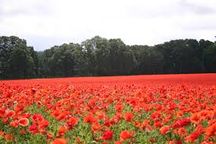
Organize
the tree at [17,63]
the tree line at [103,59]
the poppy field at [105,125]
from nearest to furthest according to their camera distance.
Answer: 1. the poppy field at [105,125]
2. the tree at [17,63]
3. the tree line at [103,59]

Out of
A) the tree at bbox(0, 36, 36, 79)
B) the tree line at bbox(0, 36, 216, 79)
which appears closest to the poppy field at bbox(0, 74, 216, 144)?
the tree at bbox(0, 36, 36, 79)

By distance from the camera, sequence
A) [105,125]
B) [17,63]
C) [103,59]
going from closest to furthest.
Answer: [105,125]
[17,63]
[103,59]

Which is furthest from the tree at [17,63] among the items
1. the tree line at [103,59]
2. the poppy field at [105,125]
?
the poppy field at [105,125]

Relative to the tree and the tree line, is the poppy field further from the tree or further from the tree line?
the tree line

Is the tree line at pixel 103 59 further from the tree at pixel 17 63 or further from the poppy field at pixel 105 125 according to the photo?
the poppy field at pixel 105 125

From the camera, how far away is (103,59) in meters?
83.3

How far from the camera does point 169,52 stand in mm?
92562

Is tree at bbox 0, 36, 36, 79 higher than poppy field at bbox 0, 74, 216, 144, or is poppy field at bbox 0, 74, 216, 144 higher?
tree at bbox 0, 36, 36, 79

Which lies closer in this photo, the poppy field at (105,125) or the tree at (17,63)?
the poppy field at (105,125)

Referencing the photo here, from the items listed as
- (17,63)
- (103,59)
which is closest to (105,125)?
(17,63)

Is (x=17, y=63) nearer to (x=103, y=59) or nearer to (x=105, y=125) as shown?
(x=103, y=59)

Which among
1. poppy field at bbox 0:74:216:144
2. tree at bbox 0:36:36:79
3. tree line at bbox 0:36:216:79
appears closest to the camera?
poppy field at bbox 0:74:216:144

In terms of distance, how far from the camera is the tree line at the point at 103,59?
72.8 m

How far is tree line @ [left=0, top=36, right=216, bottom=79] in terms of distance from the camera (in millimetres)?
72812
